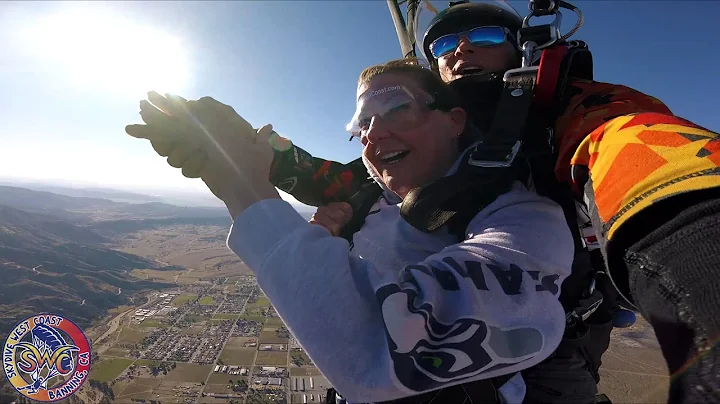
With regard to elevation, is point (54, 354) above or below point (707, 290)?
below

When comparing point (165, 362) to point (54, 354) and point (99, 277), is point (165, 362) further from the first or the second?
point (99, 277)

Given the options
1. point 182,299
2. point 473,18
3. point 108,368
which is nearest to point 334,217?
point 473,18

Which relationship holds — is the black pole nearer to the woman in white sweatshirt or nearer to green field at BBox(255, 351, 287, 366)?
the woman in white sweatshirt

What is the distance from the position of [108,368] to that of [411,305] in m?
22.0

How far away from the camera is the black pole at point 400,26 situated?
284 centimetres

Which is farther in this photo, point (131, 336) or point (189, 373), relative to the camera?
point (131, 336)

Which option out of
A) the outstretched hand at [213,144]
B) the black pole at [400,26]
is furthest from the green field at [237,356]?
the outstretched hand at [213,144]

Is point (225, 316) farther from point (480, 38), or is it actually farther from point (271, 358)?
point (480, 38)

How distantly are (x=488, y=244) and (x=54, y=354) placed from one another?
39.0 ft

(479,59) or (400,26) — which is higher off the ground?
(400,26)

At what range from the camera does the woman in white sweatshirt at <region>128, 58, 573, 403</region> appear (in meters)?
0.60

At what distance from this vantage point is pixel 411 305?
0.60 metres

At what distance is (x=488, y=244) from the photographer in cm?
70

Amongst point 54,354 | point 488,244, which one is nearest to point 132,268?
point 54,354
